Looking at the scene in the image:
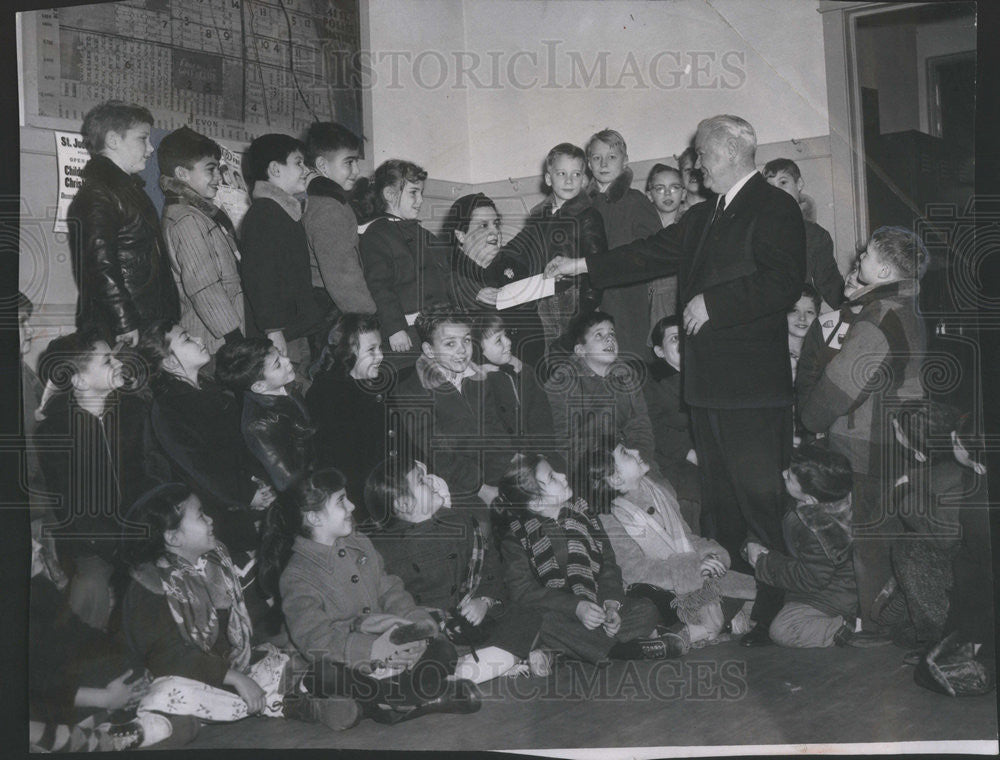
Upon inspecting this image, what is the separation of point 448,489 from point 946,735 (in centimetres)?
173

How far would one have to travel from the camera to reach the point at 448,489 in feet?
11.0

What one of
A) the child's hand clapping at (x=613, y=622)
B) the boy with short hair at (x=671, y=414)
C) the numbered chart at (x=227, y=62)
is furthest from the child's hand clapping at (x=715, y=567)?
the numbered chart at (x=227, y=62)

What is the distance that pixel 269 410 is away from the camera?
333 centimetres

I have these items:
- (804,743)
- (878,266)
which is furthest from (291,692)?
(878,266)

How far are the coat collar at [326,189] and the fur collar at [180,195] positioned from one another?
35 cm

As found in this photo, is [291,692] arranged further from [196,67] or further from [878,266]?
[878,266]

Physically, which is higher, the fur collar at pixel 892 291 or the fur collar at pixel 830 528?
the fur collar at pixel 892 291

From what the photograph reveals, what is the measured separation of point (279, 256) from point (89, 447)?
0.87 m

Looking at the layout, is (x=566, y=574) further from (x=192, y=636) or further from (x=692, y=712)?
(x=192, y=636)

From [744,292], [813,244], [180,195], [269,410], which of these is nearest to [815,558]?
[744,292]

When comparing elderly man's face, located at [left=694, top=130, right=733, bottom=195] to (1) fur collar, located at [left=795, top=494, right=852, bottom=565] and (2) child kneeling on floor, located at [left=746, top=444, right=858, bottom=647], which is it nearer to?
(2) child kneeling on floor, located at [left=746, top=444, right=858, bottom=647]

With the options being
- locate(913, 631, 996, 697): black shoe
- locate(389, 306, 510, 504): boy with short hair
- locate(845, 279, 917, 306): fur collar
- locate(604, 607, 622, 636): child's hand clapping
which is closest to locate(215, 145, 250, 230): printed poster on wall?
locate(389, 306, 510, 504): boy with short hair

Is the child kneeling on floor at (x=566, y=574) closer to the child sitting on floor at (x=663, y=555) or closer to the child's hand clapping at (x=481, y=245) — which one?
the child sitting on floor at (x=663, y=555)

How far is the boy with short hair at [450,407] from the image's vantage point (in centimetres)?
335
